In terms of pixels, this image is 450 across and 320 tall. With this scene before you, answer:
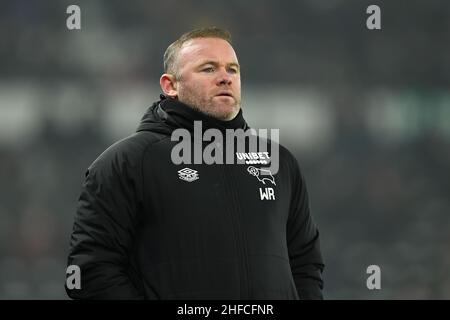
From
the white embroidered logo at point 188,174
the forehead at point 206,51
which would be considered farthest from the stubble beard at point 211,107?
the white embroidered logo at point 188,174

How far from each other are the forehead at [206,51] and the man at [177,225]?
0.15 m

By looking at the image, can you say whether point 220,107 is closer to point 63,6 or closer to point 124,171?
point 124,171

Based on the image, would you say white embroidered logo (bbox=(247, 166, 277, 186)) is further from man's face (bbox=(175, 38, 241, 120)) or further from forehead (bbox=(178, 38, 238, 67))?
forehead (bbox=(178, 38, 238, 67))

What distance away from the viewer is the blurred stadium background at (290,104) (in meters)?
8.70

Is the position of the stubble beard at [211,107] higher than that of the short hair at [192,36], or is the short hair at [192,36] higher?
the short hair at [192,36]

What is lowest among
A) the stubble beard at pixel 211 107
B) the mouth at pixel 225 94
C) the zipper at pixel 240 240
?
the zipper at pixel 240 240

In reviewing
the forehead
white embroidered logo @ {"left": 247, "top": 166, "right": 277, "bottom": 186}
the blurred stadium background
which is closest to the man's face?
the forehead

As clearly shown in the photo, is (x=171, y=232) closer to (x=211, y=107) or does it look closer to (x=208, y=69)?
(x=211, y=107)

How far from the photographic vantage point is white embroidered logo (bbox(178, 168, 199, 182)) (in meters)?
2.71

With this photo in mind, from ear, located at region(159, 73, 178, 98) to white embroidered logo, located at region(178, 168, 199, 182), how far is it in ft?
1.19

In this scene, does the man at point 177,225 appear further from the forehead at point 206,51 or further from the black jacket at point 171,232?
the forehead at point 206,51

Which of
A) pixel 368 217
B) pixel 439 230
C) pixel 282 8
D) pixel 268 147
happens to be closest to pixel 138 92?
pixel 282 8

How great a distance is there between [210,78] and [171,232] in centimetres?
57

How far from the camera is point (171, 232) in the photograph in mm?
2641
